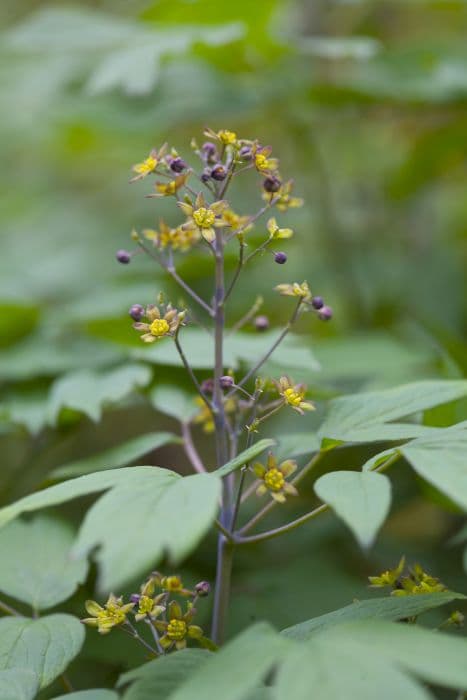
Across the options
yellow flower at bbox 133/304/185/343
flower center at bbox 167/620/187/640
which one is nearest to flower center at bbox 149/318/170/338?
yellow flower at bbox 133/304/185/343

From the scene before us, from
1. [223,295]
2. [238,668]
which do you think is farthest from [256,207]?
[238,668]

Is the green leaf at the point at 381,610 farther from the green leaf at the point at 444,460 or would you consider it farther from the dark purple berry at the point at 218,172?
the dark purple berry at the point at 218,172

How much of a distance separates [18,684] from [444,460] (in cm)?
51

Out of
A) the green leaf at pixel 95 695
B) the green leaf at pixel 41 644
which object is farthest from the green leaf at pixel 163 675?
the green leaf at pixel 41 644

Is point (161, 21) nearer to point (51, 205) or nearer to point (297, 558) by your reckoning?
point (51, 205)

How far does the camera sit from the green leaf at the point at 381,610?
2.59ft

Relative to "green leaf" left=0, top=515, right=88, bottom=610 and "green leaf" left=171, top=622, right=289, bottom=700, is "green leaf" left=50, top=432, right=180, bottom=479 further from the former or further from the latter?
"green leaf" left=171, top=622, right=289, bottom=700

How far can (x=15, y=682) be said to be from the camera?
824 millimetres

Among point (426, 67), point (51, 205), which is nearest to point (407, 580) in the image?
point (426, 67)

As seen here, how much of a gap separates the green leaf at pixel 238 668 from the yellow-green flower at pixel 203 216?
0.43 metres

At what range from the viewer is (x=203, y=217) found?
877mm

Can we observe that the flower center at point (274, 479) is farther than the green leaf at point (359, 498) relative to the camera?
Yes

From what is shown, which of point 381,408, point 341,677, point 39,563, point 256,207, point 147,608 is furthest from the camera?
point 256,207

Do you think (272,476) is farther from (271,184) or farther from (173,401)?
(173,401)
